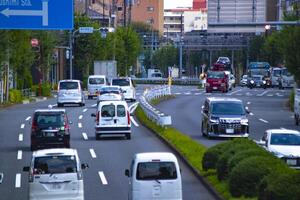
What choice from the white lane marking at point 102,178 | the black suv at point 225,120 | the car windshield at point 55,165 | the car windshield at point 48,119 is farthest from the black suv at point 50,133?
the car windshield at point 55,165

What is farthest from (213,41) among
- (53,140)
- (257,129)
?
(53,140)

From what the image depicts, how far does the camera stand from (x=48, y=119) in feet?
117

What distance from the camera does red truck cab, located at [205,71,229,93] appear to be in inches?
3472

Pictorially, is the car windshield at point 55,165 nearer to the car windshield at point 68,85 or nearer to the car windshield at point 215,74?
the car windshield at point 68,85

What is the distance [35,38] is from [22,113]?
26.0m

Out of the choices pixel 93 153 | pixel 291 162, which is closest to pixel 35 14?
pixel 291 162

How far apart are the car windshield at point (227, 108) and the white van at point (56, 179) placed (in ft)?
63.0

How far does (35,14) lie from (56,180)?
167 inches

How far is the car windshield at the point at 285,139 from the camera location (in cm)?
3016

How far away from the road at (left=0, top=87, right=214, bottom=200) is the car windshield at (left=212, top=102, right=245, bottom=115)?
9.79ft

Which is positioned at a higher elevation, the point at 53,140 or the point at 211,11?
the point at 211,11

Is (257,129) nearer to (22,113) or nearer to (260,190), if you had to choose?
(22,113)

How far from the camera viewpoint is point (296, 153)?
29.0 m

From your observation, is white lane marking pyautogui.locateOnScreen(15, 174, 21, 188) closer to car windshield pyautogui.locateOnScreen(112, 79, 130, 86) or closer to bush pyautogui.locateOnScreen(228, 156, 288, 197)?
bush pyautogui.locateOnScreen(228, 156, 288, 197)
